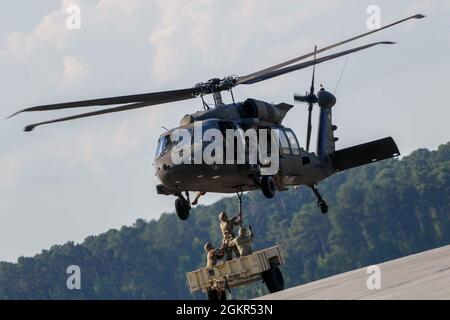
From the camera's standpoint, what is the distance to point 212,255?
96.7 feet

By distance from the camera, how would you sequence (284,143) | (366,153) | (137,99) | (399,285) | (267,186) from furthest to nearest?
(366,153)
(284,143)
(267,186)
(137,99)
(399,285)

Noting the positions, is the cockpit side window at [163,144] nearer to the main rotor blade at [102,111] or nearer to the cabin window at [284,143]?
the main rotor blade at [102,111]

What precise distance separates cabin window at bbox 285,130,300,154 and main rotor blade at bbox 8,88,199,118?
2776 mm

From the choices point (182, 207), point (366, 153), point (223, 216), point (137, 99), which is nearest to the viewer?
point (223, 216)

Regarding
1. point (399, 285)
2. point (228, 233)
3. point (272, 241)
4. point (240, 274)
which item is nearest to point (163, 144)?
point (228, 233)

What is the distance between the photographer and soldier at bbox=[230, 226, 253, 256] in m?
29.5

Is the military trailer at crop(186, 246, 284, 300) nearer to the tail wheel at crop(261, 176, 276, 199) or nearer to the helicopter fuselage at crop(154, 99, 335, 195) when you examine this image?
the helicopter fuselage at crop(154, 99, 335, 195)

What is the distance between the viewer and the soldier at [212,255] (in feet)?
96.3

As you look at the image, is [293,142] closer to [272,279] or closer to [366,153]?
[366,153]

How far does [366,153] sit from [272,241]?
12810 cm

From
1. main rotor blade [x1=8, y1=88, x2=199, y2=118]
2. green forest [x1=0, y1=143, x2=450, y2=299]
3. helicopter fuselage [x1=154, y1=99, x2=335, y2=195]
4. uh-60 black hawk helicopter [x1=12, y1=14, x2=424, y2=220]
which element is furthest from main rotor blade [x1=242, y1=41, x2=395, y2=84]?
green forest [x1=0, y1=143, x2=450, y2=299]

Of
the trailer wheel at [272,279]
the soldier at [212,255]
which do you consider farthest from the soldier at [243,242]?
the trailer wheel at [272,279]

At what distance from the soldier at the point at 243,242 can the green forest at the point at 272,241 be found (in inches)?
4498

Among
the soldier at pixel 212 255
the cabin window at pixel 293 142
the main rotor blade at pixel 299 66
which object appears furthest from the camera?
the cabin window at pixel 293 142
